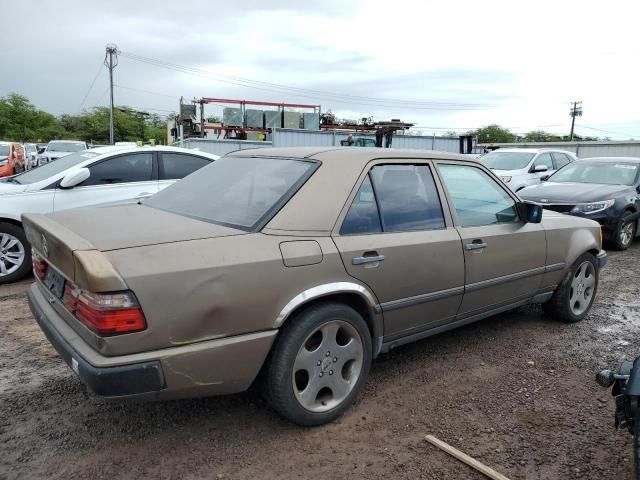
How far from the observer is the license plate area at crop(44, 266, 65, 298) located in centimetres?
252

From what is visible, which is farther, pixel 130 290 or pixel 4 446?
pixel 4 446

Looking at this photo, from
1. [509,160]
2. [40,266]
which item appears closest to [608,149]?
[509,160]

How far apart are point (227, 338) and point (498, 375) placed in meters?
2.11

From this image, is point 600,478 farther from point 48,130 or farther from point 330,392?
point 48,130

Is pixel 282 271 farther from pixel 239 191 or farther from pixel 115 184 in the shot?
pixel 115 184

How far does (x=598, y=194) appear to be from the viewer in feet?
25.9

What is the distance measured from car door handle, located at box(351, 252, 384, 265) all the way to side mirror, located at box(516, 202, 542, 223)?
61.9 inches

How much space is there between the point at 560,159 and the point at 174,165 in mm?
9909

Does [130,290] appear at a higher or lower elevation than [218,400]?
higher

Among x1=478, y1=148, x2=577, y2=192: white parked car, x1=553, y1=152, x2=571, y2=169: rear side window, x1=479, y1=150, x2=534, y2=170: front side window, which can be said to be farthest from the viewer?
x1=553, y1=152, x2=571, y2=169: rear side window

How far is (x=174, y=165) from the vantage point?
6586 mm

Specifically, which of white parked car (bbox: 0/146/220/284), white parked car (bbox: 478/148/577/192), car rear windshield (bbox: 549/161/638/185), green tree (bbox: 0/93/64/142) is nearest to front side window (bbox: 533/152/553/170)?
white parked car (bbox: 478/148/577/192)

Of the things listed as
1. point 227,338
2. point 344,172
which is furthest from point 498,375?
point 227,338

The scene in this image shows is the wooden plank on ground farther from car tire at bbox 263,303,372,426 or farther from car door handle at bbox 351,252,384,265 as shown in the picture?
car door handle at bbox 351,252,384,265
